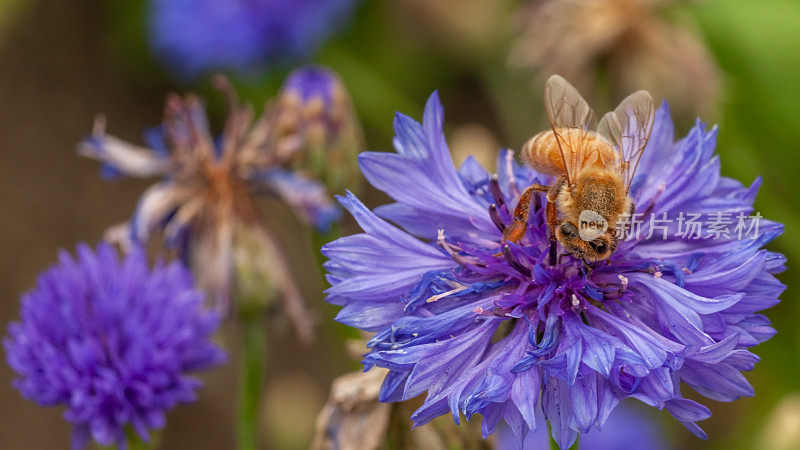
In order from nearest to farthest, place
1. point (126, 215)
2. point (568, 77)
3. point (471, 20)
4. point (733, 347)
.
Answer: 1. point (733, 347)
2. point (568, 77)
3. point (471, 20)
4. point (126, 215)

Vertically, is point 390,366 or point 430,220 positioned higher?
point 430,220

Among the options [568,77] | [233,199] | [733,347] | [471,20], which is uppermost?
[471,20]

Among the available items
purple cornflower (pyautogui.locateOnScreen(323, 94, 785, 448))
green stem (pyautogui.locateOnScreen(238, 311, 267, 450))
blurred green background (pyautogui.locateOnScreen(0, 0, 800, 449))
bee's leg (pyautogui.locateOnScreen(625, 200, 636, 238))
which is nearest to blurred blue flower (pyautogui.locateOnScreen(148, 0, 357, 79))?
blurred green background (pyautogui.locateOnScreen(0, 0, 800, 449))

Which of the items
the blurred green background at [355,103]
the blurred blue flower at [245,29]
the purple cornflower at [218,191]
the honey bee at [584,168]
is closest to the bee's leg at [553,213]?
the honey bee at [584,168]

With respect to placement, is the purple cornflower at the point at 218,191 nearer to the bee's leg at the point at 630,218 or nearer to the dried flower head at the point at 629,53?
the bee's leg at the point at 630,218

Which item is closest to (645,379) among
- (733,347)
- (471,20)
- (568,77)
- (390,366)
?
(733,347)

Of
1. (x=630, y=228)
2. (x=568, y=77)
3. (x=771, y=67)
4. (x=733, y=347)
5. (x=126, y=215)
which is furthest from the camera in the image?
(x=126, y=215)

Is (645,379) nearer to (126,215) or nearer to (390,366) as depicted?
(390,366)
